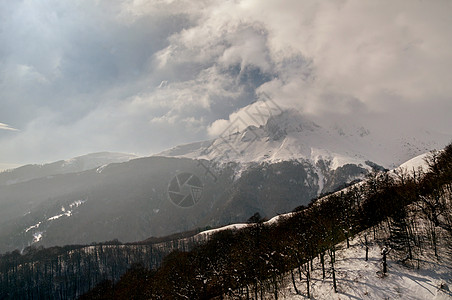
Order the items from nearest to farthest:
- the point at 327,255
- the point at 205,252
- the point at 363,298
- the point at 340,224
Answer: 1. the point at 363,298
2. the point at 327,255
3. the point at 340,224
4. the point at 205,252

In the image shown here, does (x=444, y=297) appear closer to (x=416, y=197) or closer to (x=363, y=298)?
(x=363, y=298)

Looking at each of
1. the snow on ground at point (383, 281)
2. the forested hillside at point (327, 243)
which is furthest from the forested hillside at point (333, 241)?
the snow on ground at point (383, 281)

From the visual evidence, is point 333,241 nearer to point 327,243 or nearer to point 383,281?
point 327,243

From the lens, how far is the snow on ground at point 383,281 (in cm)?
3994

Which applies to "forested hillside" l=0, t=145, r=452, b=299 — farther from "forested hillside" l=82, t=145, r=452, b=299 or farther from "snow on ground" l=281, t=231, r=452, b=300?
"snow on ground" l=281, t=231, r=452, b=300

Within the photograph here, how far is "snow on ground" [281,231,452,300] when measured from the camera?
39.9 meters

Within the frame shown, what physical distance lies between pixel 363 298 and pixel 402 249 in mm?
15049

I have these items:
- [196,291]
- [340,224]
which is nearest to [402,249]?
[340,224]

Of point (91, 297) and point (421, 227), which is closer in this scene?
point (421, 227)

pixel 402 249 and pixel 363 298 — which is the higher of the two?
pixel 402 249

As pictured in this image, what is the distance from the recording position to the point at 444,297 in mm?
37812

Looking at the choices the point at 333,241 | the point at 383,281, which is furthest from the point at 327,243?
the point at 383,281

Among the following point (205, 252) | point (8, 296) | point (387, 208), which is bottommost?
point (8, 296)

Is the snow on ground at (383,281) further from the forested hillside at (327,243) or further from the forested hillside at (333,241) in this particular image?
the forested hillside at (333,241)
